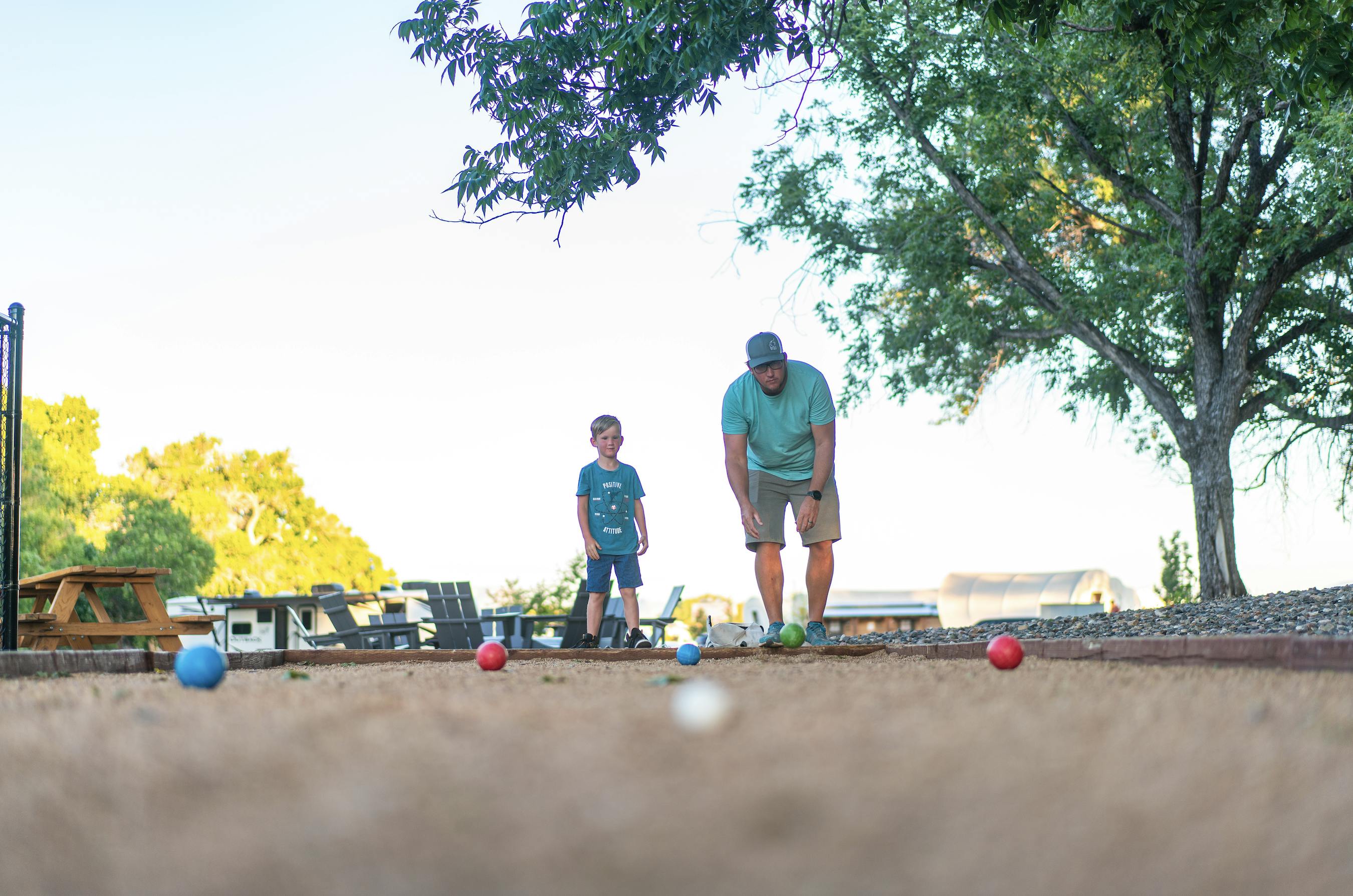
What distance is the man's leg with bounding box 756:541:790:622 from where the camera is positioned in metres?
6.05

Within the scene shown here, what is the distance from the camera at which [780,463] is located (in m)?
6.18

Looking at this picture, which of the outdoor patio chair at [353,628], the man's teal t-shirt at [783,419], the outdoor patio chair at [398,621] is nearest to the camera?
the man's teal t-shirt at [783,419]

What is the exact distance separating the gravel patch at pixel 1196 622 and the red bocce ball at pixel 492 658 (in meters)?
2.83

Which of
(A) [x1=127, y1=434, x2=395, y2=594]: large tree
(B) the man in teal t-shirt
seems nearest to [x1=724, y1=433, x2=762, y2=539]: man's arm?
(B) the man in teal t-shirt

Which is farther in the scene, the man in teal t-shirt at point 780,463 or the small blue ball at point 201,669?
the man in teal t-shirt at point 780,463

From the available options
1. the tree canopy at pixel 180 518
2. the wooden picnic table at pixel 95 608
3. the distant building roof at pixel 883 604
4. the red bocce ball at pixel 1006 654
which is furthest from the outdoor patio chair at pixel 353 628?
the distant building roof at pixel 883 604

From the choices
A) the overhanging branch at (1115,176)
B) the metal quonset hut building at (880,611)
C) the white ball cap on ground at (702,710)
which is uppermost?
the overhanging branch at (1115,176)

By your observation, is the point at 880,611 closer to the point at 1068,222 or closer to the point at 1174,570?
the point at 1174,570

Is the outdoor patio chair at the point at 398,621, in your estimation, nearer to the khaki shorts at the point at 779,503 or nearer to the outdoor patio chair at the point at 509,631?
the outdoor patio chair at the point at 509,631

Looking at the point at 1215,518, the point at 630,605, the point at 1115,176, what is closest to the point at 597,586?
the point at 630,605

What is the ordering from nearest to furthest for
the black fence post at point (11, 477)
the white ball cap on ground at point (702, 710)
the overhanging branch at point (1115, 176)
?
the white ball cap on ground at point (702, 710) → the black fence post at point (11, 477) → the overhanging branch at point (1115, 176)

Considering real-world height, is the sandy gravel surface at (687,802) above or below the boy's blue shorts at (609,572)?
below

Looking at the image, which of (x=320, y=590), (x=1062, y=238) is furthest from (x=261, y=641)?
(x=1062, y=238)

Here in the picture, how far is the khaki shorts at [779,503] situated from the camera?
6.03 m
